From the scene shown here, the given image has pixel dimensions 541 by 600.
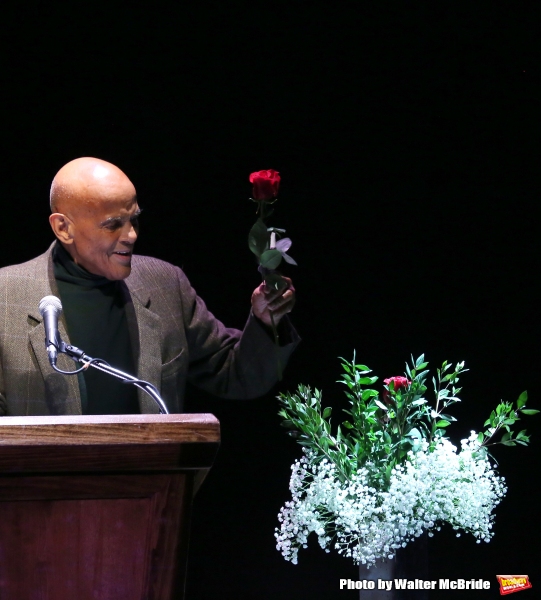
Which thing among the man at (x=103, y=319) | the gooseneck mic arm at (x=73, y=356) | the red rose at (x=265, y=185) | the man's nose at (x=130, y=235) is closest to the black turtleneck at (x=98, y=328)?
the man at (x=103, y=319)

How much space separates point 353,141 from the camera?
281cm

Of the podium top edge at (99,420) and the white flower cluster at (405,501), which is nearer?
the podium top edge at (99,420)

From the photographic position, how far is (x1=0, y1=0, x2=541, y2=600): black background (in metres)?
2.74

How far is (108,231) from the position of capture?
2.04 m

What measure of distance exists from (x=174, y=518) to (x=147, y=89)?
5.89 feet

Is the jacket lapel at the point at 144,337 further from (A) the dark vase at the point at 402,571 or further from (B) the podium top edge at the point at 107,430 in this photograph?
(B) the podium top edge at the point at 107,430

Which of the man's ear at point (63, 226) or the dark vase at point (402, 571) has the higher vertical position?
the man's ear at point (63, 226)

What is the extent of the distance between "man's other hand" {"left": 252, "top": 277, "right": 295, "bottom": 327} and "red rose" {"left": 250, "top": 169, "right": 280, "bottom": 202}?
0.71ft

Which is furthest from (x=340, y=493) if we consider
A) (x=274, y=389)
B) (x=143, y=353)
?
(x=274, y=389)

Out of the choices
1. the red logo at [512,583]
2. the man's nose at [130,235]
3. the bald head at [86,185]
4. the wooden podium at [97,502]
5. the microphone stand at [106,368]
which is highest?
the bald head at [86,185]

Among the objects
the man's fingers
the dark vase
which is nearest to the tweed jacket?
the man's fingers

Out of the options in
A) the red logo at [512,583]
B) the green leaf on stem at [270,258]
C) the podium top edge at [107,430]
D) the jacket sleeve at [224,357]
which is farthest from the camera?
the red logo at [512,583]

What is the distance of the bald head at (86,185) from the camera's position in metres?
2.04

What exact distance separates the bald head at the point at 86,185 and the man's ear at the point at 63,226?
0.05 ft
